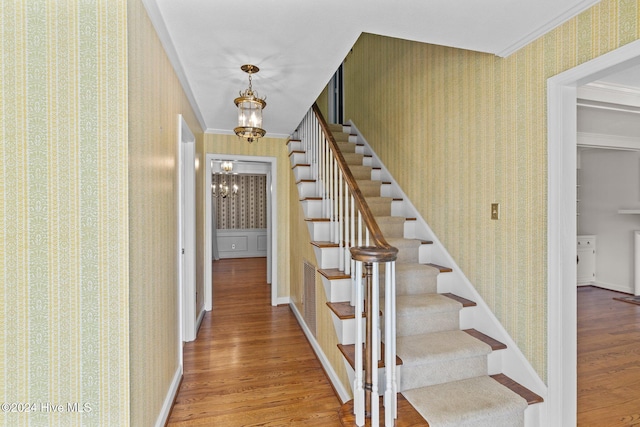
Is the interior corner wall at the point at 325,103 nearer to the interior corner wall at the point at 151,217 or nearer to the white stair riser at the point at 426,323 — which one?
the interior corner wall at the point at 151,217

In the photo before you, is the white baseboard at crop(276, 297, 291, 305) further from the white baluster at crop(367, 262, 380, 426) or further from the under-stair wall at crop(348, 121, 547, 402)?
the white baluster at crop(367, 262, 380, 426)

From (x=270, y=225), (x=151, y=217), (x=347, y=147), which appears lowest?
(x=270, y=225)

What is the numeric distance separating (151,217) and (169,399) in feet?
4.17

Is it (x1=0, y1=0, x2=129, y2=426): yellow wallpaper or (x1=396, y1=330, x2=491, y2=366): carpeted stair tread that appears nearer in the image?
(x1=0, y1=0, x2=129, y2=426): yellow wallpaper

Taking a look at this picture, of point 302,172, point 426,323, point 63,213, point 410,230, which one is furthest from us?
point 302,172

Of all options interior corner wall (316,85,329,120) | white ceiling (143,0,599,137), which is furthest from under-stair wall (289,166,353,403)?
interior corner wall (316,85,329,120)

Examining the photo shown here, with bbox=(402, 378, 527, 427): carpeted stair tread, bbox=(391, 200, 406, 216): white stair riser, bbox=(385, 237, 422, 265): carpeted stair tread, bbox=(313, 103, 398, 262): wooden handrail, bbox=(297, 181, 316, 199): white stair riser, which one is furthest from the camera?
bbox=(297, 181, 316, 199): white stair riser

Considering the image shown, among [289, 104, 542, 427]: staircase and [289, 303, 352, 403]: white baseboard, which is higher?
[289, 104, 542, 427]: staircase

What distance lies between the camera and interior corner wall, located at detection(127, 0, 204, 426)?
149 centimetres

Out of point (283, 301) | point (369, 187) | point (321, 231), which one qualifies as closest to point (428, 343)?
point (321, 231)

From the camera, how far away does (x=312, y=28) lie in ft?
6.25

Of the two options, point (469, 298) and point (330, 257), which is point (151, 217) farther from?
point (469, 298)

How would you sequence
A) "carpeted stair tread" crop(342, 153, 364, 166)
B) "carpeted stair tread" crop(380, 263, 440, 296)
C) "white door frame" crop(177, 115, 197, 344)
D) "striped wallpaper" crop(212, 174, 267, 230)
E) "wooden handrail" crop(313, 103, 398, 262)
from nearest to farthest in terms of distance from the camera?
"wooden handrail" crop(313, 103, 398, 262)
"carpeted stair tread" crop(380, 263, 440, 296)
"white door frame" crop(177, 115, 197, 344)
"carpeted stair tread" crop(342, 153, 364, 166)
"striped wallpaper" crop(212, 174, 267, 230)

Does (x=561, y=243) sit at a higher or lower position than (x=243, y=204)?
lower
